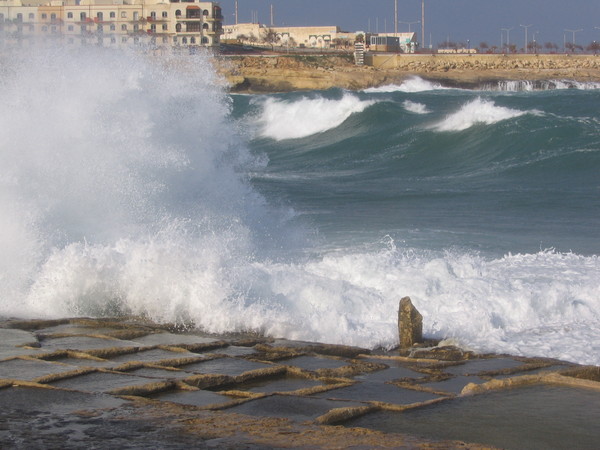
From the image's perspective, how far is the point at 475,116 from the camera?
28.7 meters

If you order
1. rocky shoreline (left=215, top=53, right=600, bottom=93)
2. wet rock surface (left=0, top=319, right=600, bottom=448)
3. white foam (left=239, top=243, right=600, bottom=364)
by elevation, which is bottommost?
white foam (left=239, top=243, right=600, bottom=364)

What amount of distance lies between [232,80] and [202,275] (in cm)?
5888

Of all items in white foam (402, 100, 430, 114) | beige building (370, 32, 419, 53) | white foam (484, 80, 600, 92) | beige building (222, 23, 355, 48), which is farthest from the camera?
beige building (222, 23, 355, 48)

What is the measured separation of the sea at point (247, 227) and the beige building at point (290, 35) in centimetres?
8338

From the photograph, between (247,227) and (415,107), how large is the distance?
2301 centimetres

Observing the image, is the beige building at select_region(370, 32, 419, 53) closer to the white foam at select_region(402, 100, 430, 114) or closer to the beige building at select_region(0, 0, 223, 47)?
the beige building at select_region(0, 0, 223, 47)

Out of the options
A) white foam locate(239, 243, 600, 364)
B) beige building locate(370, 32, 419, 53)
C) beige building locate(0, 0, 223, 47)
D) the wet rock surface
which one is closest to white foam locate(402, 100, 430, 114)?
beige building locate(0, 0, 223, 47)

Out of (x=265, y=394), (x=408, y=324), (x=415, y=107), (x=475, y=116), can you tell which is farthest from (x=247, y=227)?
(x=415, y=107)

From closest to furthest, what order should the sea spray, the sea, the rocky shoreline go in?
the sea < the sea spray < the rocky shoreline

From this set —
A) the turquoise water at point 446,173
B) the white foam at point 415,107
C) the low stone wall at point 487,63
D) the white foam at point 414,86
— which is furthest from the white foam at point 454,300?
the low stone wall at point 487,63

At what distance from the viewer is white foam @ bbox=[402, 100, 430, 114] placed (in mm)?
34000

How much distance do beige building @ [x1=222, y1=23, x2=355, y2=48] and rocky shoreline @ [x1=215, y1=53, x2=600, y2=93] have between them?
1005 inches

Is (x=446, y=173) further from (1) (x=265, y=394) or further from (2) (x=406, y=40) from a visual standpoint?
(2) (x=406, y=40)

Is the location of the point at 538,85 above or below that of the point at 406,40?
below
